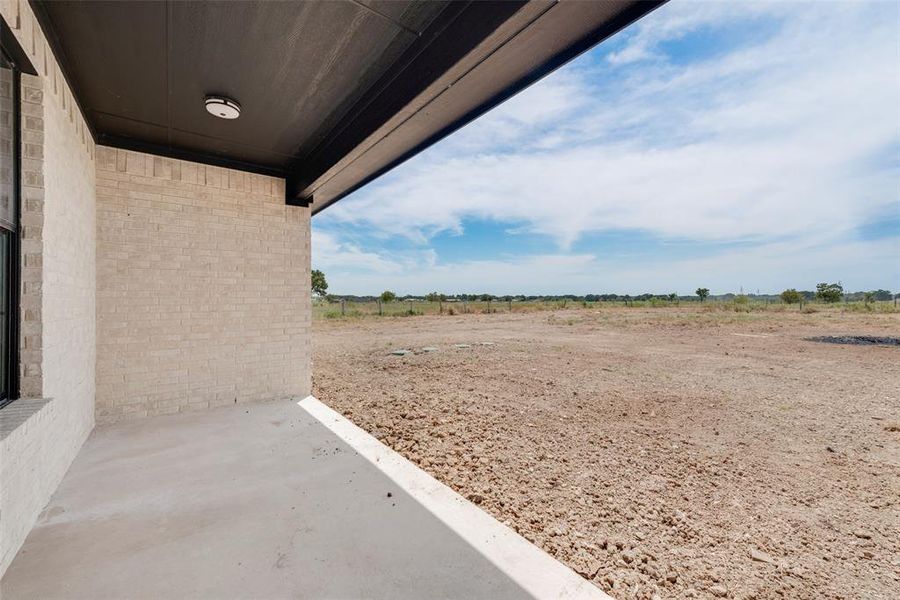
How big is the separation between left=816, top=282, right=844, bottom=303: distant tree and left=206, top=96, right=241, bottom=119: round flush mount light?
3500 cm

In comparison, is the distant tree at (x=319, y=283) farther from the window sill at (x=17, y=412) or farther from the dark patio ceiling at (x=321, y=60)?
the window sill at (x=17, y=412)

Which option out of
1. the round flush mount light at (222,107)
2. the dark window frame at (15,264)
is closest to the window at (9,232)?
the dark window frame at (15,264)

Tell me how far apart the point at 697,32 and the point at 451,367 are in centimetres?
565

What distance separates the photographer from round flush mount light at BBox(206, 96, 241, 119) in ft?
8.93

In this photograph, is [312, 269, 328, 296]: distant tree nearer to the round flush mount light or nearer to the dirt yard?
the dirt yard

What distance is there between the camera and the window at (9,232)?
5.92ft

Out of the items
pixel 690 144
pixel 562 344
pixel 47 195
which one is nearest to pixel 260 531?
pixel 47 195

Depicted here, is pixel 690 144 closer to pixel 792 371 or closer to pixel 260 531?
pixel 792 371

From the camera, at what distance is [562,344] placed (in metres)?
9.05

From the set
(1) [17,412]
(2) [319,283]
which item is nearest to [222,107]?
(1) [17,412]

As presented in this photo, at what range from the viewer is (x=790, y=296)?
25141 millimetres

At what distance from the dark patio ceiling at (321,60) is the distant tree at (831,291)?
33.7m

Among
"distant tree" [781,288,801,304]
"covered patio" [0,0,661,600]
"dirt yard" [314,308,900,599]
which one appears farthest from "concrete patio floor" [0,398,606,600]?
"distant tree" [781,288,801,304]

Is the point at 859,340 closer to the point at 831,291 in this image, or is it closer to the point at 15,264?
the point at 15,264
